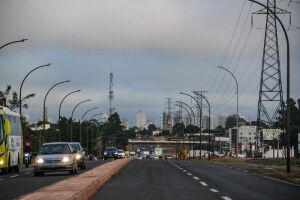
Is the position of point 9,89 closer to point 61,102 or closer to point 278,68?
point 61,102

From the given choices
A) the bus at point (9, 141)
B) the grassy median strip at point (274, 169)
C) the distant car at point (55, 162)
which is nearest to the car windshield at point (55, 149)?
the distant car at point (55, 162)

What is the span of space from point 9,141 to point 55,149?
3.45 metres

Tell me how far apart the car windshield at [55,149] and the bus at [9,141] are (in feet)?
7.53

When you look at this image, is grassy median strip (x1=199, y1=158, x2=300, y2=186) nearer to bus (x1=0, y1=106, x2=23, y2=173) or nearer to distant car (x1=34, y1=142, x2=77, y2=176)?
distant car (x1=34, y1=142, x2=77, y2=176)

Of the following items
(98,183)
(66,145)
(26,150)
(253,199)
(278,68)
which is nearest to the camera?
(253,199)

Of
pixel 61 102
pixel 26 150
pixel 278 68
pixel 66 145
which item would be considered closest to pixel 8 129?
pixel 66 145

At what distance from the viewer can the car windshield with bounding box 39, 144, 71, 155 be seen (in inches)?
1319

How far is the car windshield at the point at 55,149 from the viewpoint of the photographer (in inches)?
1319

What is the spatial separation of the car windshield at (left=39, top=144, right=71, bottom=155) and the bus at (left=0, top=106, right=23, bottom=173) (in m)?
2.29

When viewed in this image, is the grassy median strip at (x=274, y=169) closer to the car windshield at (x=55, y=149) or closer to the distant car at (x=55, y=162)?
the distant car at (x=55, y=162)

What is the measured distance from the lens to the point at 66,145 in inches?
1347

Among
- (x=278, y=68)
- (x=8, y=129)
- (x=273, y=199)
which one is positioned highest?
(x=278, y=68)

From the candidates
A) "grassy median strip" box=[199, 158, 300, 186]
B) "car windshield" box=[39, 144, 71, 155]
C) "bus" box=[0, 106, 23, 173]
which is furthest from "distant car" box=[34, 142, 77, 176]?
"grassy median strip" box=[199, 158, 300, 186]

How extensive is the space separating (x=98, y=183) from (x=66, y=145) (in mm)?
11424
